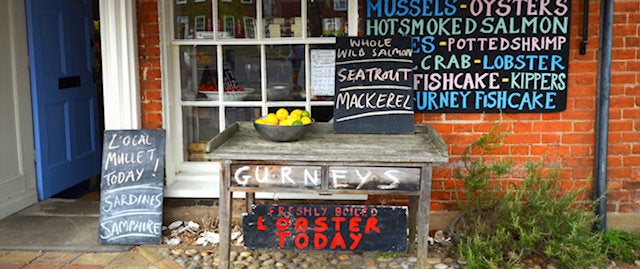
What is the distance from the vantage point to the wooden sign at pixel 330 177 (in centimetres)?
354

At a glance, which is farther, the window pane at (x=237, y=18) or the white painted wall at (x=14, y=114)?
the white painted wall at (x=14, y=114)

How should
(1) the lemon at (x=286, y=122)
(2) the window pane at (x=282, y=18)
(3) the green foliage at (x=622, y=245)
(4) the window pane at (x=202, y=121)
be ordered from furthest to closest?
(4) the window pane at (x=202, y=121) → (2) the window pane at (x=282, y=18) → (3) the green foliage at (x=622, y=245) → (1) the lemon at (x=286, y=122)

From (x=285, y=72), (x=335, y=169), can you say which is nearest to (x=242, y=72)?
(x=285, y=72)

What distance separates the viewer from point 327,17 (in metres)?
4.75

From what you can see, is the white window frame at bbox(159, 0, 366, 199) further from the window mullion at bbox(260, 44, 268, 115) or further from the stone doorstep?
the stone doorstep

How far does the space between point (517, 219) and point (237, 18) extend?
2.56 m

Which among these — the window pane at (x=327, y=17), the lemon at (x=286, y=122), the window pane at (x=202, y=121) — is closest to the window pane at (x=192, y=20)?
the window pane at (x=202, y=121)

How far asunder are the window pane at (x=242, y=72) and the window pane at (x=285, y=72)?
0.34 feet

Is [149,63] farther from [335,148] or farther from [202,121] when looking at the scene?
[335,148]

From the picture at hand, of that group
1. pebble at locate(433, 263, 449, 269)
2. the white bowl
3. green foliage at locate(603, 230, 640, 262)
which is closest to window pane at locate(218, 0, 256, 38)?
the white bowl

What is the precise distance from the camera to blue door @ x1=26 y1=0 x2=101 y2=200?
5.36m

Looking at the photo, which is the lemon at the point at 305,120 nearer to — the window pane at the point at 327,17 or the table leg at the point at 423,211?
the table leg at the point at 423,211

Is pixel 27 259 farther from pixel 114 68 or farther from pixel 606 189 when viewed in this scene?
pixel 606 189

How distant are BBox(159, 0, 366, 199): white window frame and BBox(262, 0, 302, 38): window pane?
4 centimetres
